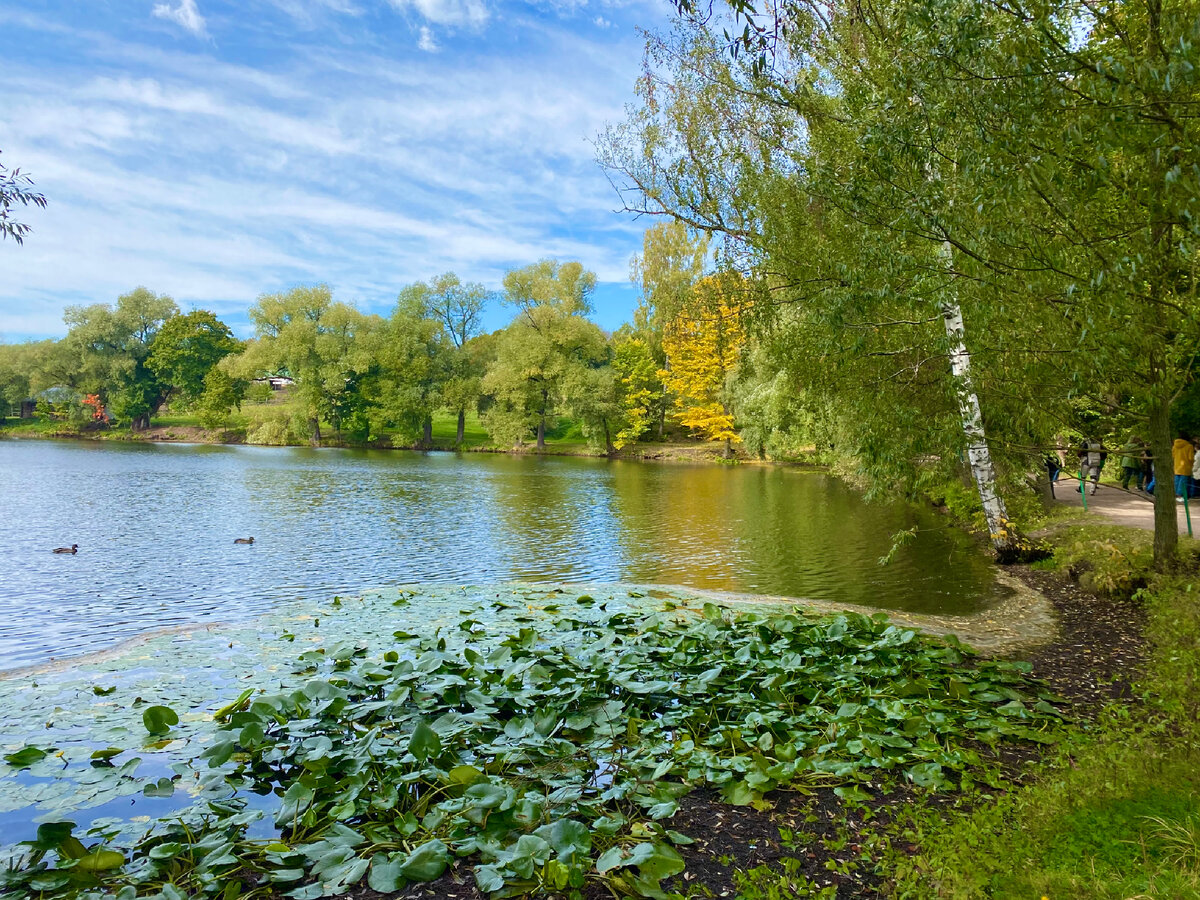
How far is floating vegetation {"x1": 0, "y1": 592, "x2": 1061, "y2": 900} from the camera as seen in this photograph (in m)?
3.80

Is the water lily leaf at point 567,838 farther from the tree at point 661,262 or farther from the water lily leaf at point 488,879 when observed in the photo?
the tree at point 661,262

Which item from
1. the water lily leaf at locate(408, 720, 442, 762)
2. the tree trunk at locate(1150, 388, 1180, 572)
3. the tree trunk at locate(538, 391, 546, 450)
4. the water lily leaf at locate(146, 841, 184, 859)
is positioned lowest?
the water lily leaf at locate(146, 841, 184, 859)

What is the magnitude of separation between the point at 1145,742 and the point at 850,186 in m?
5.53

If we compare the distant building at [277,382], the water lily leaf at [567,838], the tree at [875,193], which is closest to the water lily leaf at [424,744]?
the water lily leaf at [567,838]

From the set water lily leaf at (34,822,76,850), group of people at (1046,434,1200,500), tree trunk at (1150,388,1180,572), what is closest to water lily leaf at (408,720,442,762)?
water lily leaf at (34,822,76,850)

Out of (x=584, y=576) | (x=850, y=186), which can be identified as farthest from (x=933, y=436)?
(x=584, y=576)

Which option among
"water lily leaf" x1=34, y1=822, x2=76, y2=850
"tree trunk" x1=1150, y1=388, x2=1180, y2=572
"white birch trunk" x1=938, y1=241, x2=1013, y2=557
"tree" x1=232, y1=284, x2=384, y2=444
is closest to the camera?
"water lily leaf" x1=34, y1=822, x2=76, y2=850

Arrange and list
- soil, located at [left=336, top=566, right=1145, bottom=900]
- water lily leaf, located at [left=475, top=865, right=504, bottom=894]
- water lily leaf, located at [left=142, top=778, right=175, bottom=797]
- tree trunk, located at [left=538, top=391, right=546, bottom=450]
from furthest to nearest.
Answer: tree trunk, located at [left=538, top=391, right=546, bottom=450] < water lily leaf, located at [left=142, top=778, right=175, bottom=797] < soil, located at [left=336, top=566, right=1145, bottom=900] < water lily leaf, located at [left=475, top=865, right=504, bottom=894]

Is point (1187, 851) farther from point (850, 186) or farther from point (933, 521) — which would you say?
point (933, 521)

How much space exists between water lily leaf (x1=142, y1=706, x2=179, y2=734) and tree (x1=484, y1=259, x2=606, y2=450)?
4762 centimetres

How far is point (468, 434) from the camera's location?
67.1 m

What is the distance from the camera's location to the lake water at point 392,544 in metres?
11.5

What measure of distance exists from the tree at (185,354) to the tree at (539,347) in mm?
29786

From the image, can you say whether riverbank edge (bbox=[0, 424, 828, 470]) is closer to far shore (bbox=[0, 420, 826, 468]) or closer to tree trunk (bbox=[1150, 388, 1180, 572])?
far shore (bbox=[0, 420, 826, 468])
